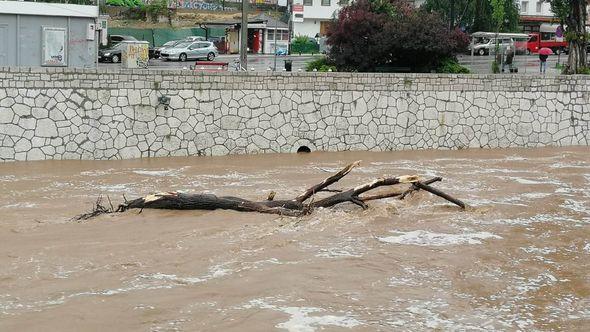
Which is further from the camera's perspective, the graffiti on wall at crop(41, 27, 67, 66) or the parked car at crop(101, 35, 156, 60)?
the parked car at crop(101, 35, 156, 60)

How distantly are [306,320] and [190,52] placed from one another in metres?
34.8

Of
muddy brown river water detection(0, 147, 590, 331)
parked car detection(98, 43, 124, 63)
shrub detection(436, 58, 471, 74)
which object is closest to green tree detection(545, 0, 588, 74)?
shrub detection(436, 58, 471, 74)

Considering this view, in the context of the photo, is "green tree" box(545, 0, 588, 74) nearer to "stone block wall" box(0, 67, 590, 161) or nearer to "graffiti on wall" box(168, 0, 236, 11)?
"stone block wall" box(0, 67, 590, 161)

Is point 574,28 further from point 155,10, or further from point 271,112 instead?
point 155,10

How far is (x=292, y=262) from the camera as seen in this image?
10.8 metres

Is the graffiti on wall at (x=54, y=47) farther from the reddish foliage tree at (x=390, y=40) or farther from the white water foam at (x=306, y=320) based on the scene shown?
the white water foam at (x=306, y=320)

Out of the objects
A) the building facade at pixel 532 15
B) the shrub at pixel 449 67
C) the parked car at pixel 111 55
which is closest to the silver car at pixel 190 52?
the parked car at pixel 111 55

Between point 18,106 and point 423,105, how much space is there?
34.2 ft

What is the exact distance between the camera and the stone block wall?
19.5 m

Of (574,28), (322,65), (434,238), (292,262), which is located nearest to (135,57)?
(322,65)

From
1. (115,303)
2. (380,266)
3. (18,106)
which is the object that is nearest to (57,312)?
(115,303)

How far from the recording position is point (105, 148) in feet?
65.5

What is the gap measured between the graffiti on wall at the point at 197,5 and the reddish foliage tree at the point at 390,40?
37501 millimetres

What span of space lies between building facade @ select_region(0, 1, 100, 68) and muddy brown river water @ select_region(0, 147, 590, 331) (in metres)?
6.58
